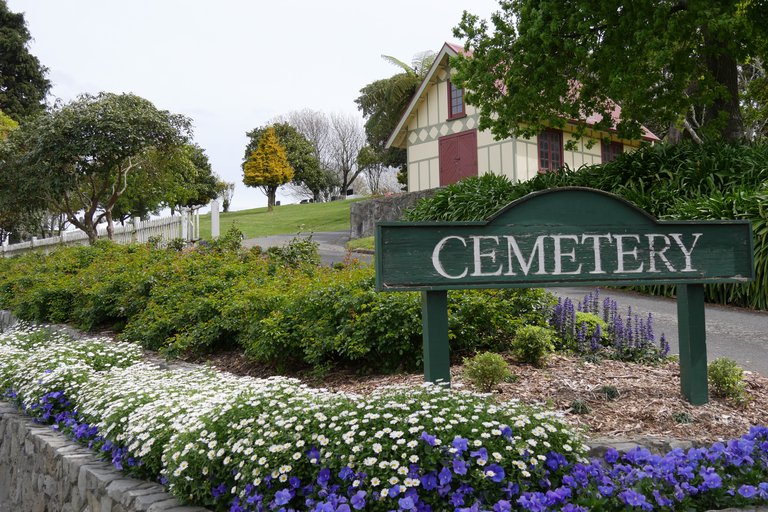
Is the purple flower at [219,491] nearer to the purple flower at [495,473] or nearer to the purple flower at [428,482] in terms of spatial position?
the purple flower at [428,482]

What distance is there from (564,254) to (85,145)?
16300 millimetres

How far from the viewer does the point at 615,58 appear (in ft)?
36.4

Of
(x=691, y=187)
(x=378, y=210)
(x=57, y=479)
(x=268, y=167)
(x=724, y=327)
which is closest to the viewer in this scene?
(x=57, y=479)

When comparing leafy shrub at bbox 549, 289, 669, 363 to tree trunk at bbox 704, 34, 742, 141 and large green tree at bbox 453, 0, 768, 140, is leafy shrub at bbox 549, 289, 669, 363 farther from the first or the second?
tree trunk at bbox 704, 34, 742, 141

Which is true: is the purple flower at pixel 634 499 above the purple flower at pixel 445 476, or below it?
below

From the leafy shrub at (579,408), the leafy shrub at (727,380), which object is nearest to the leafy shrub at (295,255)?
the leafy shrub at (579,408)

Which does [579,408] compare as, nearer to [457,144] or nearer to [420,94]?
[457,144]

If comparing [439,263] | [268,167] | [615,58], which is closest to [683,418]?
[439,263]

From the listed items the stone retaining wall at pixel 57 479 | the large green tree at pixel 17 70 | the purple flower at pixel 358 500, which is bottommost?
the stone retaining wall at pixel 57 479

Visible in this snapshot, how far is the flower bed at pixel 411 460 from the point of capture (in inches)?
105

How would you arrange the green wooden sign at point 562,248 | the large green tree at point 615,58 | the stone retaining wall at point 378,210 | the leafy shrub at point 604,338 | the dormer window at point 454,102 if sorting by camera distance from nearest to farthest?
1. the green wooden sign at point 562,248
2. the leafy shrub at point 604,338
3. the large green tree at point 615,58
4. the stone retaining wall at point 378,210
5. the dormer window at point 454,102

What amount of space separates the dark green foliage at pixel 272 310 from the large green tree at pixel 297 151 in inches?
1515

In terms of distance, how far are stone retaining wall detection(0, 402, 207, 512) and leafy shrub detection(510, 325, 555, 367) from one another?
260cm

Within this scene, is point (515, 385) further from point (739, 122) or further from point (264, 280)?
point (739, 122)
